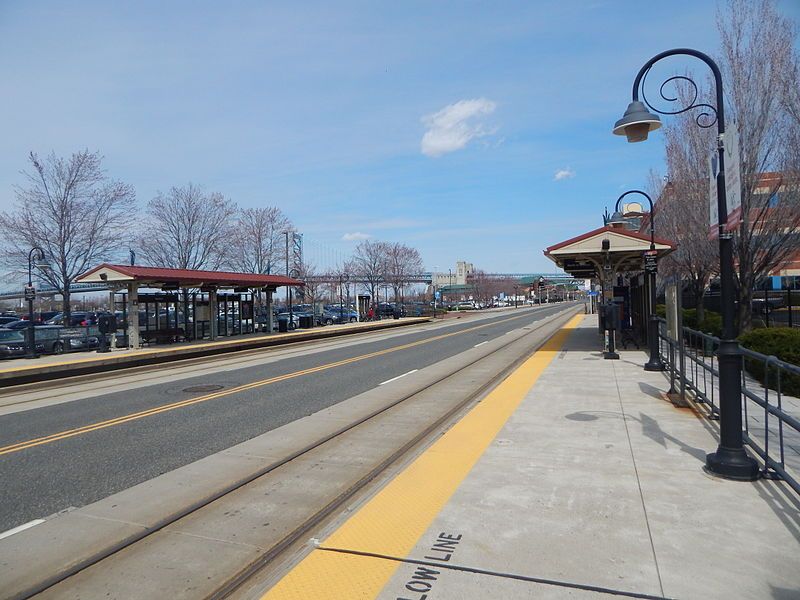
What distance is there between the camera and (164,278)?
23094mm

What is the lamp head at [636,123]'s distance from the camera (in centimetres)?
711

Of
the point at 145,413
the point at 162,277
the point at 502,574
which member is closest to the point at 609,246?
the point at 145,413

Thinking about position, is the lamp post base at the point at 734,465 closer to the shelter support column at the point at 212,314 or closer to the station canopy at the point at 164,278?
the station canopy at the point at 164,278

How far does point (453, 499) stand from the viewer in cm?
515

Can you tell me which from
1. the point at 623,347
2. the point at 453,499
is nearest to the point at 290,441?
the point at 453,499

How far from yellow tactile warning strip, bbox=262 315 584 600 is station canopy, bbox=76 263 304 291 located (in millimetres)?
18450

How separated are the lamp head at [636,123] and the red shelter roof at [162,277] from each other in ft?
64.5

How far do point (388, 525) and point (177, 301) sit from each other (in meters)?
24.0

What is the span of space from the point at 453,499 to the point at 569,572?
1.55 m

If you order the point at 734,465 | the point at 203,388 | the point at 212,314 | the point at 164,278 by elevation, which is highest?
the point at 164,278

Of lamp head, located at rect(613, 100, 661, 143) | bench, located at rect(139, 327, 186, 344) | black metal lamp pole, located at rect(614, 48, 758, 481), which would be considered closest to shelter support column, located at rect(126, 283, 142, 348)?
bench, located at rect(139, 327, 186, 344)

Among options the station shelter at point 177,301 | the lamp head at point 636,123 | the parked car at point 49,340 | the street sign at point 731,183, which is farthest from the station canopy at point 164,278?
the street sign at point 731,183

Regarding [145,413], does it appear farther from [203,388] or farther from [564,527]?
→ [564,527]

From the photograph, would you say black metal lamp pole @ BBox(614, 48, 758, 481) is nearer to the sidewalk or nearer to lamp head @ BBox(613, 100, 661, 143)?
the sidewalk
